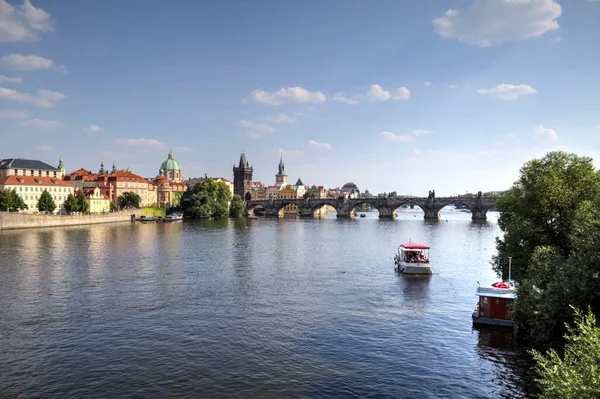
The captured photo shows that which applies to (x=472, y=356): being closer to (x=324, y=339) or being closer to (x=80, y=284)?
(x=324, y=339)

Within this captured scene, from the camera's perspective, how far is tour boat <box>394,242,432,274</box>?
54031 mm

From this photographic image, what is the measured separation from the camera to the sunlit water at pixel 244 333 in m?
23.5

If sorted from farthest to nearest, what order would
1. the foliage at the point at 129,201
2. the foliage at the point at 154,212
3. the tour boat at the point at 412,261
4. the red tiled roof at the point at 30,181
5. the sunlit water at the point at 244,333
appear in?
the foliage at the point at 129,201 → the foliage at the point at 154,212 → the red tiled roof at the point at 30,181 → the tour boat at the point at 412,261 → the sunlit water at the point at 244,333

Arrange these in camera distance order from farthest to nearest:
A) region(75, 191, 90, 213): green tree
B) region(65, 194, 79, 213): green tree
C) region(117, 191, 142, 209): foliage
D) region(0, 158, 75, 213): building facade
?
1. region(117, 191, 142, 209): foliage
2. region(75, 191, 90, 213): green tree
3. region(0, 158, 75, 213): building facade
4. region(65, 194, 79, 213): green tree

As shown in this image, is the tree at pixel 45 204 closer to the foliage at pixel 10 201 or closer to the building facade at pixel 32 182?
the foliage at pixel 10 201

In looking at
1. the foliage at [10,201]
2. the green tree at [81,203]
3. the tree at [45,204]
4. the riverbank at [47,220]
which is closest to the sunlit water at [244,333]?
the riverbank at [47,220]

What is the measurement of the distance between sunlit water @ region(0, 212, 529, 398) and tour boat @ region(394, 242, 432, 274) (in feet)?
6.02

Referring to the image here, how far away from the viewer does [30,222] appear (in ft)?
369

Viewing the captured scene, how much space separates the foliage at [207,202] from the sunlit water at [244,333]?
10978 centimetres

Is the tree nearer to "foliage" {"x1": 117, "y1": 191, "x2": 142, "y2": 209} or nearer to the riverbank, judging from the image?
the riverbank

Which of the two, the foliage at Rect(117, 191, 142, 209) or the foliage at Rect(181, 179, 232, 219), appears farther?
the foliage at Rect(117, 191, 142, 209)

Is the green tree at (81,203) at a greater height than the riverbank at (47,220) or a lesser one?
greater

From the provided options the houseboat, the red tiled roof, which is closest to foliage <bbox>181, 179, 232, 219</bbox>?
the red tiled roof

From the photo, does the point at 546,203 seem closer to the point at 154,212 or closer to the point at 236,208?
the point at 154,212
